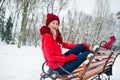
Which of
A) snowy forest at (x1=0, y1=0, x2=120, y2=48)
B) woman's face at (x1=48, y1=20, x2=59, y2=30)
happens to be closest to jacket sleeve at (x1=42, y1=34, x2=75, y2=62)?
woman's face at (x1=48, y1=20, x2=59, y2=30)

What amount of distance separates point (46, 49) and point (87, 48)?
92 centimetres

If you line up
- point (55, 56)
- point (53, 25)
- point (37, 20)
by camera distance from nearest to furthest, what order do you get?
1. point (55, 56)
2. point (53, 25)
3. point (37, 20)

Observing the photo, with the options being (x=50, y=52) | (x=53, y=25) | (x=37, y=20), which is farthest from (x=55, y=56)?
(x=37, y=20)

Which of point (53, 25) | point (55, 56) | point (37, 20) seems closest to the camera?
point (55, 56)

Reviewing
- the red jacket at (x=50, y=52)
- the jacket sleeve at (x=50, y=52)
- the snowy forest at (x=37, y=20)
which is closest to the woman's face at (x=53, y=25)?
the red jacket at (x=50, y=52)

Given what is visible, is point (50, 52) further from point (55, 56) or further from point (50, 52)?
point (55, 56)

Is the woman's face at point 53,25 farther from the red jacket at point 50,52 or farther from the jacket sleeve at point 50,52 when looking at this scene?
the jacket sleeve at point 50,52

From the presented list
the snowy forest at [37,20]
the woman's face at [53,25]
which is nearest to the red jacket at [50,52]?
the woman's face at [53,25]

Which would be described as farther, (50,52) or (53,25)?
(53,25)

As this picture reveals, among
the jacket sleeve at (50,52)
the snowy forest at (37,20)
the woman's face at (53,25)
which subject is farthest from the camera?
the snowy forest at (37,20)

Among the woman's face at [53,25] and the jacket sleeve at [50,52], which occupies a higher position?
the woman's face at [53,25]

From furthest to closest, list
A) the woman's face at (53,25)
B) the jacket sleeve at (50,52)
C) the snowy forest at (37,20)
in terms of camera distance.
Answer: the snowy forest at (37,20)
the woman's face at (53,25)
the jacket sleeve at (50,52)

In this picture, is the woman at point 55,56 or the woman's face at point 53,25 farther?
the woman's face at point 53,25

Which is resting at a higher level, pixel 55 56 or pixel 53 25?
pixel 53 25
